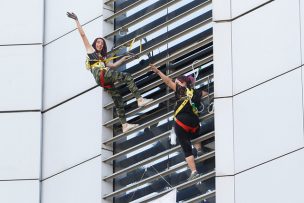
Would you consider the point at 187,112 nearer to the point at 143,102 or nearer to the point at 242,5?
the point at 143,102

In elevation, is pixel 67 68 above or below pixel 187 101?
above

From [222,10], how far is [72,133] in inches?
144

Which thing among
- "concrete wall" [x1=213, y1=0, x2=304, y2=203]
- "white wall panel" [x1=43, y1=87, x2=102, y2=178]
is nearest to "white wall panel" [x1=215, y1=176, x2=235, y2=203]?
"concrete wall" [x1=213, y1=0, x2=304, y2=203]

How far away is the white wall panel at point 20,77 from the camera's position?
28.0 metres

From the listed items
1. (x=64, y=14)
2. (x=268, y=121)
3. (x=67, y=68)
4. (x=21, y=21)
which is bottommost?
(x=268, y=121)

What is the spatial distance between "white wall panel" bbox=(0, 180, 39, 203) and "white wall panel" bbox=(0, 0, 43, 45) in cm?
268

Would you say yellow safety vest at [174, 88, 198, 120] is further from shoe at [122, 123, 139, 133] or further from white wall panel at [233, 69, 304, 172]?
shoe at [122, 123, 139, 133]

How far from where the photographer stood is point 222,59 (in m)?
25.1

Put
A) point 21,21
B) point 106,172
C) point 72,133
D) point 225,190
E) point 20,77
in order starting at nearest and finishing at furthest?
point 225,190
point 106,172
point 72,133
point 20,77
point 21,21

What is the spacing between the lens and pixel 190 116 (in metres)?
25.1

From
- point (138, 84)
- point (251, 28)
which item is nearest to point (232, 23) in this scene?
point (251, 28)

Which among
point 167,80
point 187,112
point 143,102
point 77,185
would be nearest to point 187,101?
point 187,112

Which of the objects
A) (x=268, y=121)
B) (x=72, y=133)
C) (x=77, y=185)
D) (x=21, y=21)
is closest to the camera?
(x=268, y=121)

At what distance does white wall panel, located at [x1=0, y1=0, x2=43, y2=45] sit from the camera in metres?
28.5
